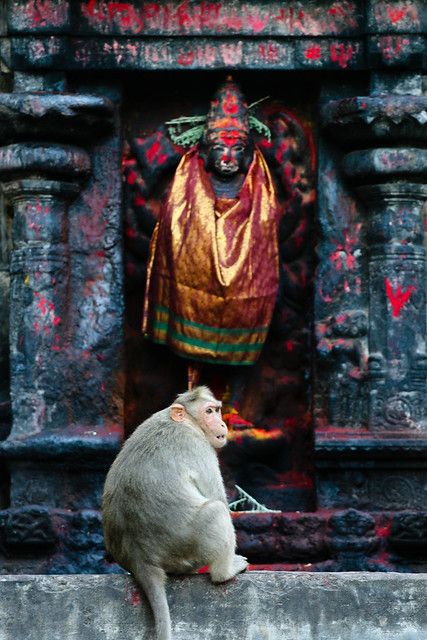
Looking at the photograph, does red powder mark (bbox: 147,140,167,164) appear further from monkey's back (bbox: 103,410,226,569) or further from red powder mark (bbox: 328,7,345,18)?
monkey's back (bbox: 103,410,226,569)

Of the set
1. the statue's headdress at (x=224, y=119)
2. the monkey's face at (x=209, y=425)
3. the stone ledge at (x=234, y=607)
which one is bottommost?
the stone ledge at (x=234, y=607)

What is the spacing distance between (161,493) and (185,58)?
3.88 metres

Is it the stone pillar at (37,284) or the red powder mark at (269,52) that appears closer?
the stone pillar at (37,284)

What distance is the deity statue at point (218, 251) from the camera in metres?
13.9

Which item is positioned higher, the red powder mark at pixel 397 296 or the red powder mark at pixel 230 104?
the red powder mark at pixel 230 104

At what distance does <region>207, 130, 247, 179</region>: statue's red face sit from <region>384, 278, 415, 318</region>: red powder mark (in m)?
1.24

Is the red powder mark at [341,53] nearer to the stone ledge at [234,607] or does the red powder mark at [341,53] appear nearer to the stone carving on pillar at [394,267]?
the stone carving on pillar at [394,267]

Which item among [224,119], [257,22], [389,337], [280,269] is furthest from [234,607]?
[257,22]

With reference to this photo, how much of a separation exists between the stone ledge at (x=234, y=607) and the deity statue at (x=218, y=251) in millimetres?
2864

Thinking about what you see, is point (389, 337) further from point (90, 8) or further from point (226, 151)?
point (90, 8)

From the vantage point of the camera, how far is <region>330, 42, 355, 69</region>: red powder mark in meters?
14.0

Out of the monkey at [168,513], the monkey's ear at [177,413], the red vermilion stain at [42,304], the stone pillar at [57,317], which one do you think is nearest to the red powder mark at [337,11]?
the stone pillar at [57,317]

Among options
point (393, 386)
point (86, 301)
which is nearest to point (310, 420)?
point (393, 386)

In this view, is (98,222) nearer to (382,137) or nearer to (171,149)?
(171,149)
